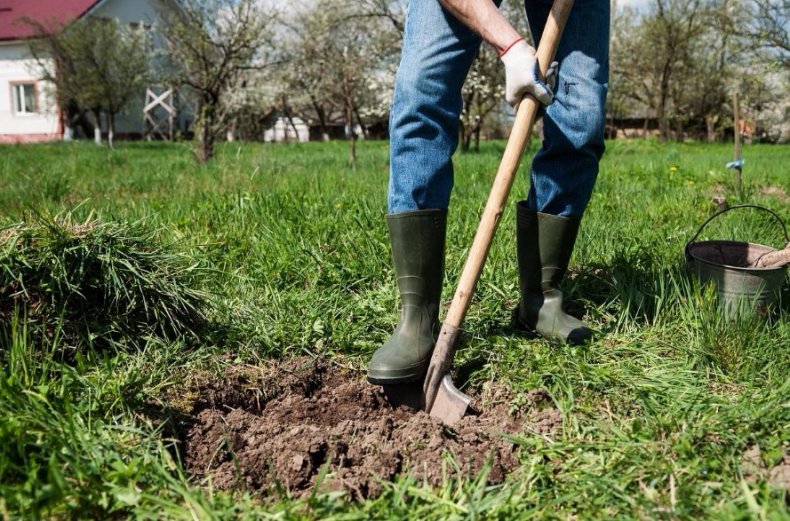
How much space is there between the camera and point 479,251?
1.92 meters

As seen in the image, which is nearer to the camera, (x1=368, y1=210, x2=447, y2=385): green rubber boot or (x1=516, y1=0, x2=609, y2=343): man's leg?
(x1=368, y1=210, x2=447, y2=385): green rubber boot

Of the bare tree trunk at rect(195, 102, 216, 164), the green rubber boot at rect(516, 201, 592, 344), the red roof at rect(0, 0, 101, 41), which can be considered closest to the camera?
the green rubber boot at rect(516, 201, 592, 344)

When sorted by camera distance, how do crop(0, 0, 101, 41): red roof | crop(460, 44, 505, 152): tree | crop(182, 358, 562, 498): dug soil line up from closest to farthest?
crop(182, 358, 562, 498): dug soil, crop(460, 44, 505, 152): tree, crop(0, 0, 101, 41): red roof

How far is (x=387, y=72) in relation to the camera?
17219 mm

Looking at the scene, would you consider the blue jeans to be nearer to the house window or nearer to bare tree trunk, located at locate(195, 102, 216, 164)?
bare tree trunk, located at locate(195, 102, 216, 164)

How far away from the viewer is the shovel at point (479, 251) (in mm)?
1889

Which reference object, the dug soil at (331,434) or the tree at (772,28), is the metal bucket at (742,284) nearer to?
the dug soil at (331,434)

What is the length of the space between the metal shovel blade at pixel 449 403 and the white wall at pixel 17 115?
27431 mm

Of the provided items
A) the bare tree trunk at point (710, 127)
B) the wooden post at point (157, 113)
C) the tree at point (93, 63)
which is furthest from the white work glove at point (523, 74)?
the bare tree trunk at point (710, 127)

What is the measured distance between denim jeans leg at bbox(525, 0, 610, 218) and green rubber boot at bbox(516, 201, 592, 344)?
0.19 feet

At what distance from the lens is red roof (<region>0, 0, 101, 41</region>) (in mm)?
24625

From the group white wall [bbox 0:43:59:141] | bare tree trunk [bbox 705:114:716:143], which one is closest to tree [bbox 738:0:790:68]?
bare tree trunk [bbox 705:114:716:143]

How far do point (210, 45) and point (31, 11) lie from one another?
20.2 m

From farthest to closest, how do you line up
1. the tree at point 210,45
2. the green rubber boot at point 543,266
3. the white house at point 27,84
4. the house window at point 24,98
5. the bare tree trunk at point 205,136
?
the house window at point 24,98 → the white house at point 27,84 → the tree at point 210,45 → the bare tree trunk at point 205,136 → the green rubber boot at point 543,266
